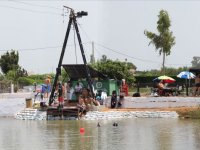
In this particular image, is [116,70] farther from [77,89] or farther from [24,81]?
[77,89]

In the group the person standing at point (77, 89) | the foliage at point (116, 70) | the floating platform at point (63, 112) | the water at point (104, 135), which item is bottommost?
the water at point (104, 135)

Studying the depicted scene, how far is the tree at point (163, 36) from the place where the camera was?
167 feet

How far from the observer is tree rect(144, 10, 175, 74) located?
167ft

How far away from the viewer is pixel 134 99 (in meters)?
29.8

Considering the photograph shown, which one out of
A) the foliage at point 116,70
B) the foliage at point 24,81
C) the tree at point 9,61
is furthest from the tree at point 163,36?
the tree at point 9,61

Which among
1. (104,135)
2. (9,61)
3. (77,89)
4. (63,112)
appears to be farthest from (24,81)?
(104,135)

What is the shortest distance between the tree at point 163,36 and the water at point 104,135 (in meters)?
26.0

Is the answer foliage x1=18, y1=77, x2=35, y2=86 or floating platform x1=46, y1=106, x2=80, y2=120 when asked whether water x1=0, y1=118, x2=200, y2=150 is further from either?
foliage x1=18, y1=77, x2=35, y2=86

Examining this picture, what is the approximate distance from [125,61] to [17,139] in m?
42.2

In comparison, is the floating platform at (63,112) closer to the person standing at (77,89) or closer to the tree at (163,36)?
the person standing at (77,89)

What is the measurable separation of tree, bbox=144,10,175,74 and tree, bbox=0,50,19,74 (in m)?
25.0

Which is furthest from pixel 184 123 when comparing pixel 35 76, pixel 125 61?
pixel 35 76

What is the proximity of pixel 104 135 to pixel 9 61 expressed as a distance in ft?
177

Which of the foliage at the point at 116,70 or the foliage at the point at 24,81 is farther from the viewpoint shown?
the foliage at the point at 24,81
